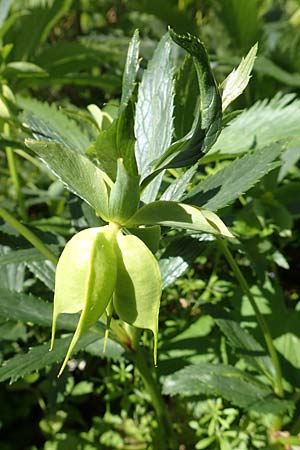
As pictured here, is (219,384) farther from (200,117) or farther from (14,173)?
(14,173)

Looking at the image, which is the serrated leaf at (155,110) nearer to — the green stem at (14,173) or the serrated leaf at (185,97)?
the serrated leaf at (185,97)

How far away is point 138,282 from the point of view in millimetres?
524

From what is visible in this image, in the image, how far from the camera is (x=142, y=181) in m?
0.59

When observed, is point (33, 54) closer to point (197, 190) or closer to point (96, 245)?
point (197, 190)

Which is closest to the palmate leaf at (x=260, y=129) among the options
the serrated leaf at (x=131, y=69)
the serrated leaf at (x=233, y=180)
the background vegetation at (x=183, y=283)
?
the background vegetation at (x=183, y=283)

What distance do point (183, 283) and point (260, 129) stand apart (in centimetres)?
32

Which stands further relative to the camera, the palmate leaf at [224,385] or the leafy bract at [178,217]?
the palmate leaf at [224,385]

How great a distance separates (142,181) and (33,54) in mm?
1015

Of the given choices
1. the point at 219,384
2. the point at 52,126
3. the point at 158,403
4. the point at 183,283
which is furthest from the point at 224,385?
the point at 52,126

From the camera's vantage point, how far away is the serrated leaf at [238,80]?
54 centimetres

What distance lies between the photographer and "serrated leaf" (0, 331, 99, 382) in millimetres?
755

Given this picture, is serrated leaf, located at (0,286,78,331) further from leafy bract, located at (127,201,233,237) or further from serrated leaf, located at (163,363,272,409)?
leafy bract, located at (127,201,233,237)

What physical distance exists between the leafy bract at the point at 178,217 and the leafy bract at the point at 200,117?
0.14 ft

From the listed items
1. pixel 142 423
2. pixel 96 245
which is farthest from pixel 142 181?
pixel 142 423
